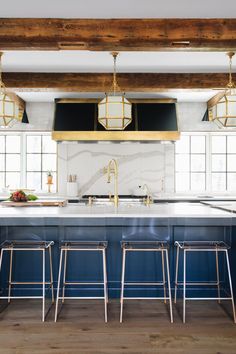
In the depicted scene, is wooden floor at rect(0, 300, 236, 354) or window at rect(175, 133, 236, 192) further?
window at rect(175, 133, 236, 192)

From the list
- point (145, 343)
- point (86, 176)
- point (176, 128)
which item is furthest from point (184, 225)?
point (86, 176)

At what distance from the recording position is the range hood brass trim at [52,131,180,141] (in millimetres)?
6164

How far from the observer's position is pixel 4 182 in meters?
7.36

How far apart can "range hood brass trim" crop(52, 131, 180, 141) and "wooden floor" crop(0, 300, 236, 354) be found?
3031mm

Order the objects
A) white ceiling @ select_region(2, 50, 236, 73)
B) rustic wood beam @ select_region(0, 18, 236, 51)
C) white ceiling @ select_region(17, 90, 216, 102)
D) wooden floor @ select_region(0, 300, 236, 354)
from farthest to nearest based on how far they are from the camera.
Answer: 1. white ceiling @ select_region(17, 90, 216, 102)
2. white ceiling @ select_region(2, 50, 236, 73)
3. rustic wood beam @ select_region(0, 18, 236, 51)
4. wooden floor @ select_region(0, 300, 236, 354)

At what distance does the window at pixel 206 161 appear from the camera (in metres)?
7.38

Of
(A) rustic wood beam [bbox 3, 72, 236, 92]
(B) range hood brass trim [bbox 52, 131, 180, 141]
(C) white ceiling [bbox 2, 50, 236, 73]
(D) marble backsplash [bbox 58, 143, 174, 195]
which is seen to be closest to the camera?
(C) white ceiling [bbox 2, 50, 236, 73]

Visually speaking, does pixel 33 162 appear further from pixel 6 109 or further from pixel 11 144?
pixel 6 109

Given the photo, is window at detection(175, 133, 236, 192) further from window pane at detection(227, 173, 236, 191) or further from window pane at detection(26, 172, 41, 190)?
window pane at detection(26, 172, 41, 190)

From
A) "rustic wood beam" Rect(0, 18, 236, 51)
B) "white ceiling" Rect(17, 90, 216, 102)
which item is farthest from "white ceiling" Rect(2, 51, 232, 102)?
"white ceiling" Rect(17, 90, 216, 102)

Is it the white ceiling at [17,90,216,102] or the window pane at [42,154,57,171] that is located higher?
the white ceiling at [17,90,216,102]

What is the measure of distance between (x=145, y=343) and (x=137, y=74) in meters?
3.75
